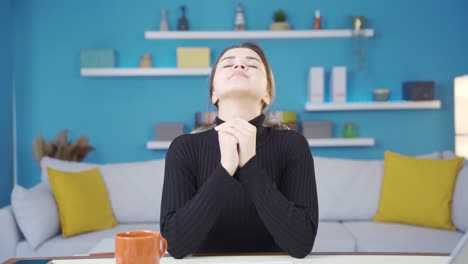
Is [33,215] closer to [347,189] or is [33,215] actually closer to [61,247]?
[61,247]

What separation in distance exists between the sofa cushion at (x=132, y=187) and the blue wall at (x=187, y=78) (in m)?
1.28

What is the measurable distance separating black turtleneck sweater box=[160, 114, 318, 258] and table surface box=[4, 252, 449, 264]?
0.12ft

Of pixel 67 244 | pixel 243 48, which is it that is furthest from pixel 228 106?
pixel 67 244

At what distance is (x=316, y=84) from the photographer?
444cm

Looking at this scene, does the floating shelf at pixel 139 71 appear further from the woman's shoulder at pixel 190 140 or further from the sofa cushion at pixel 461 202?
the woman's shoulder at pixel 190 140

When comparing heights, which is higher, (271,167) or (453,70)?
(453,70)

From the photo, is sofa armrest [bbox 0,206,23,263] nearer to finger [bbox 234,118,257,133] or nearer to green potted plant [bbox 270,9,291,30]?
finger [bbox 234,118,257,133]

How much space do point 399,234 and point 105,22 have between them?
9.87 ft

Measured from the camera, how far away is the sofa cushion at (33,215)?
2789mm

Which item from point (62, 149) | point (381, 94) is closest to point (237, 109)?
point (62, 149)

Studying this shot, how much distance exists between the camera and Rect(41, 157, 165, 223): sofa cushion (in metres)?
3.18

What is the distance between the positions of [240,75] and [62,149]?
3193 mm

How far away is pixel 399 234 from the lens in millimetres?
2850

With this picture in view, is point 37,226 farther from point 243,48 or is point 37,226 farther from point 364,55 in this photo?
point 364,55
